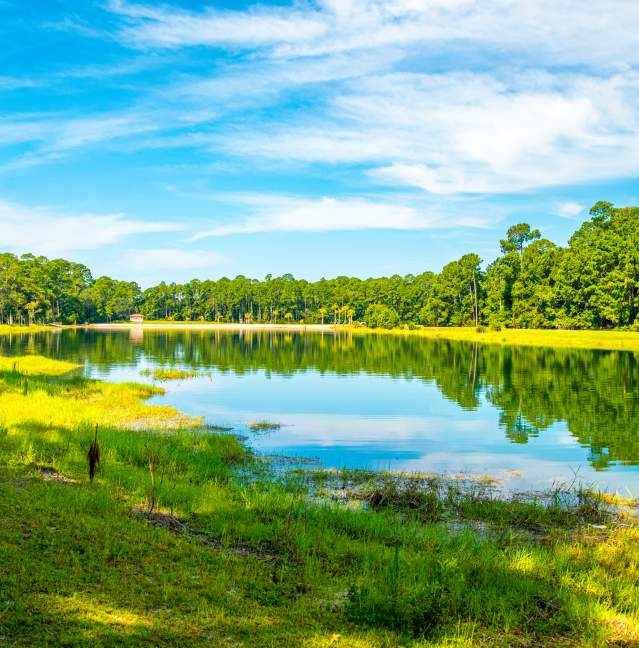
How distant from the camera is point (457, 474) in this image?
60.8 feet

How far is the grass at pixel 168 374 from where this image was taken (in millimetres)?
43844

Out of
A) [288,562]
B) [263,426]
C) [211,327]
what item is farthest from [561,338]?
[211,327]

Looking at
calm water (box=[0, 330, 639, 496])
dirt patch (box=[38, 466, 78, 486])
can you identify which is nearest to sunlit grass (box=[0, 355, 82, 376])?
calm water (box=[0, 330, 639, 496])

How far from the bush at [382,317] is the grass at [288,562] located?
460 feet

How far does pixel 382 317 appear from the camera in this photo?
15862 centimetres

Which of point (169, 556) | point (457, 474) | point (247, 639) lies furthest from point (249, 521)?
point (457, 474)

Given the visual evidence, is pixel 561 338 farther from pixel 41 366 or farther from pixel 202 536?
pixel 202 536

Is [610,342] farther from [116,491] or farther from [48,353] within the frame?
[116,491]

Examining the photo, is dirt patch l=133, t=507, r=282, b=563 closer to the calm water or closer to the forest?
the calm water

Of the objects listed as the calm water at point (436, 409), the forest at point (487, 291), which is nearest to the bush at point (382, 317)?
the forest at point (487, 291)

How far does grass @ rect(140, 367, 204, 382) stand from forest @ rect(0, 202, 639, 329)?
A: 7489 cm

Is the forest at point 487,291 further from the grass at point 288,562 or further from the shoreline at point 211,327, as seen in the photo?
the grass at point 288,562

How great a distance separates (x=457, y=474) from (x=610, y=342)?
71.5 metres

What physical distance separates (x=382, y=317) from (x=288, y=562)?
494 feet
